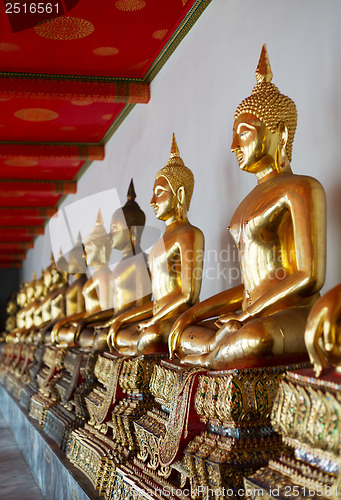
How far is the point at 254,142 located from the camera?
6.70 ft

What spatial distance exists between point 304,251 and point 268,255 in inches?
7.8

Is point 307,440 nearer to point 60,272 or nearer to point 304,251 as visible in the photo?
point 304,251

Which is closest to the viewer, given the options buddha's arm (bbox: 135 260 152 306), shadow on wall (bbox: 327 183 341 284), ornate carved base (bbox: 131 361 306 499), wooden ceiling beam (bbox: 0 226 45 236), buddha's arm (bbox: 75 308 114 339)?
ornate carved base (bbox: 131 361 306 499)

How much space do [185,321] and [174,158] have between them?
38.7 inches

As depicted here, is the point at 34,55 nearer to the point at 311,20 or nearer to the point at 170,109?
the point at 170,109

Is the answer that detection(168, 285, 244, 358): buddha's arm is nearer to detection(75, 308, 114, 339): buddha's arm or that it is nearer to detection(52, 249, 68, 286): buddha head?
detection(75, 308, 114, 339): buddha's arm

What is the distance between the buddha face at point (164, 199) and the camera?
111 inches

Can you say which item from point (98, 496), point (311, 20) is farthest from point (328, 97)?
point (98, 496)

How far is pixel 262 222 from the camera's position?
77.4 inches

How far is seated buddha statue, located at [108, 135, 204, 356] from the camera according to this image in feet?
8.61

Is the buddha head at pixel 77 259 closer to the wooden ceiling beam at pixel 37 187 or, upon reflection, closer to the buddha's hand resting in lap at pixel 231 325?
the wooden ceiling beam at pixel 37 187

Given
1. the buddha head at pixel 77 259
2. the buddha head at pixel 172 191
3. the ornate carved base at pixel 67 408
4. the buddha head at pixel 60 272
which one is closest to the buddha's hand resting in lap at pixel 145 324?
the buddha head at pixel 172 191

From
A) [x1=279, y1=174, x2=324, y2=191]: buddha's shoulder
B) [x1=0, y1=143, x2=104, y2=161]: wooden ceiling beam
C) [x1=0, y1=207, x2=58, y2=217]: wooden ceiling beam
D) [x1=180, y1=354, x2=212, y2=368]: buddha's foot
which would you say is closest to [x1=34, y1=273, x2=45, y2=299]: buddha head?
[x1=0, y1=207, x2=58, y2=217]: wooden ceiling beam

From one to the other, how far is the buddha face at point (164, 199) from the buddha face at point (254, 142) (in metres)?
0.77
